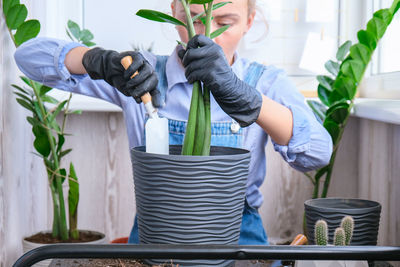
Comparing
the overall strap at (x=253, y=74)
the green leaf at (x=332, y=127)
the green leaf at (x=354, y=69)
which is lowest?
the green leaf at (x=332, y=127)

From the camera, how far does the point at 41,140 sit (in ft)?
5.02

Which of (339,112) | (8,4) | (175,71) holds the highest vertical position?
(8,4)

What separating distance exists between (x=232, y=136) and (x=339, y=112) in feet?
1.54

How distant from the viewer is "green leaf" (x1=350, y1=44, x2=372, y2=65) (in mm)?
1330

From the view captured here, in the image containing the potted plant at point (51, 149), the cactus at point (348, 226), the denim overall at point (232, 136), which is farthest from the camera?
the potted plant at point (51, 149)

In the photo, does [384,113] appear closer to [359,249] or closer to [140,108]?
[140,108]

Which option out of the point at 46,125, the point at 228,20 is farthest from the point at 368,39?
the point at 46,125

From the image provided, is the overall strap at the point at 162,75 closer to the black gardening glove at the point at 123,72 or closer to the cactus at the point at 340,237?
the black gardening glove at the point at 123,72

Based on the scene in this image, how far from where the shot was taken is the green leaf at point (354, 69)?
1367 mm

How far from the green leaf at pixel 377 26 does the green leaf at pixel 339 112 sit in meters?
0.24

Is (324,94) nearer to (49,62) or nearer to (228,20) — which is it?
(228,20)

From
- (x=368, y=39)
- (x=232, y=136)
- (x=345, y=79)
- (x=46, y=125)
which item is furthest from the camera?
(x=46, y=125)

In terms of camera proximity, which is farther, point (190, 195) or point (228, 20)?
point (228, 20)

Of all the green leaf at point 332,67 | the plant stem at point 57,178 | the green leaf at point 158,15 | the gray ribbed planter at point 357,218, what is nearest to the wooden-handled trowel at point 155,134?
the green leaf at point 158,15
